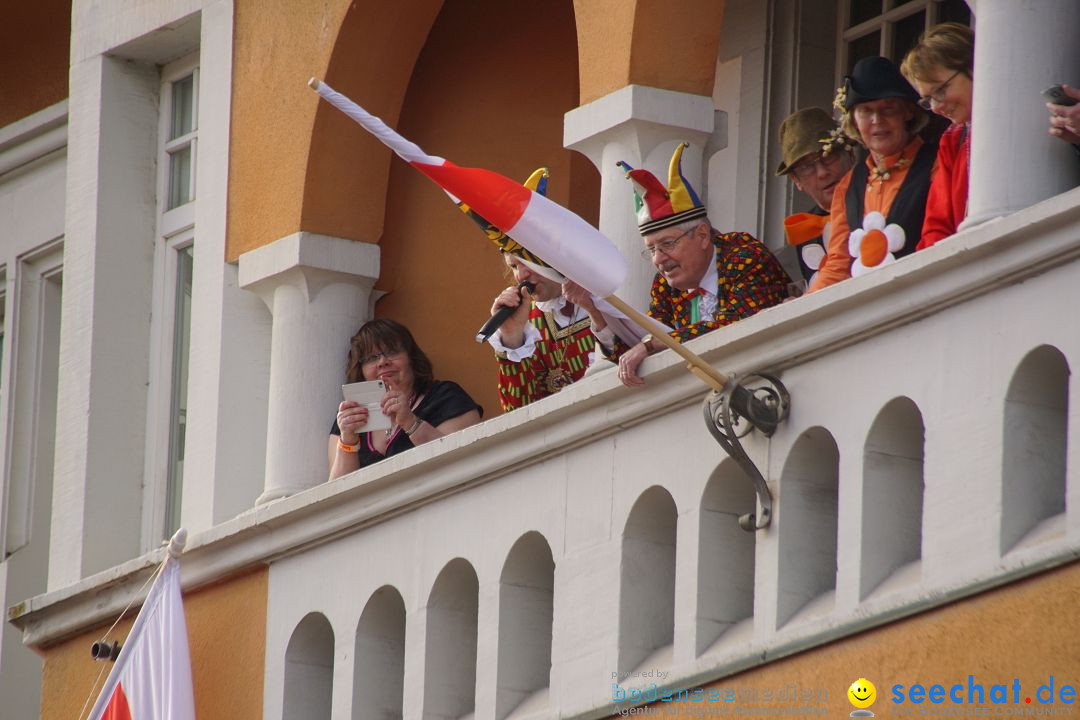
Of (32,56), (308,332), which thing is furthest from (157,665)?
(32,56)

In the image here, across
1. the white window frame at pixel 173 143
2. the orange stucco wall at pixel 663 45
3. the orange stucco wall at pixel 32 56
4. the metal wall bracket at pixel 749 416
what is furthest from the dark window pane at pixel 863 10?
the orange stucco wall at pixel 32 56

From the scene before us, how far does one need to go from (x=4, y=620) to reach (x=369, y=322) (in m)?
3.79

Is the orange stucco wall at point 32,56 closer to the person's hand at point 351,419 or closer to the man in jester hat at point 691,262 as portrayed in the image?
the person's hand at point 351,419

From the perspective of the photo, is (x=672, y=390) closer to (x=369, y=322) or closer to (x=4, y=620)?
(x=369, y=322)

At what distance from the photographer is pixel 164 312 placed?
13.8 m

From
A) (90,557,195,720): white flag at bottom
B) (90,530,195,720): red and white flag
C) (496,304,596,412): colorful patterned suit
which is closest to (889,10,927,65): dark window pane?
(496,304,596,412): colorful patterned suit

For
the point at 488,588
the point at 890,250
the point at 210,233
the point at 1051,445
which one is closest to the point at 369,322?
the point at 210,233

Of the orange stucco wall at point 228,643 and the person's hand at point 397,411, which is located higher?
the person's hand at point 397,411

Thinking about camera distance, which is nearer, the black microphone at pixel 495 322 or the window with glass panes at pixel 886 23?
the black microphone at pixel 495 322

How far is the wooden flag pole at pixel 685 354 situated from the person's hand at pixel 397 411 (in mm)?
2347

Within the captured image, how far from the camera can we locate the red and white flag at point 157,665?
477 inches

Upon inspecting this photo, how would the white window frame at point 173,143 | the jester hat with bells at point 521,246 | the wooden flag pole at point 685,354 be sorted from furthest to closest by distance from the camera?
the white window frame at point 173,143 < the jester hat with bells at point 521,246 < the wooden flag pole at point 685,354

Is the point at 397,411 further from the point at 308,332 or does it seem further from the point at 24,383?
the point at 24,383

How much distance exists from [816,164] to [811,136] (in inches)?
4.3
